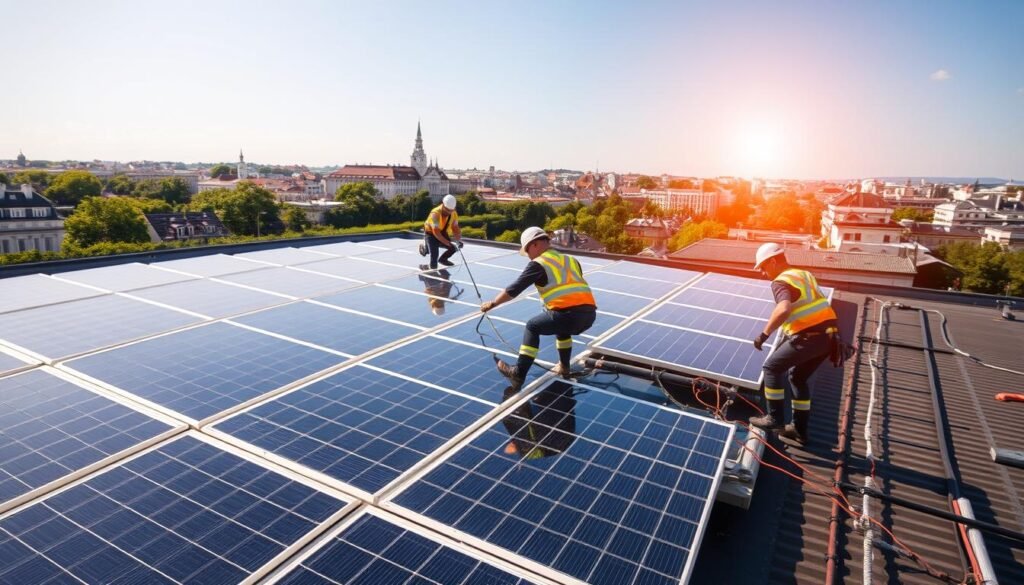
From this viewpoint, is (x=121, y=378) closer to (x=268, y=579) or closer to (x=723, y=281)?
(x=268, y=579)

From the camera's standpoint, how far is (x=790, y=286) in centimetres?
697

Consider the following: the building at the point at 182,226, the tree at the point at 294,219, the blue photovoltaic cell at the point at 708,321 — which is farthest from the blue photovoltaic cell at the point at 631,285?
the tree at the point at 294,219

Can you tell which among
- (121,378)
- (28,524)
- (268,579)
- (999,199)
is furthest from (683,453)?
(999,199)

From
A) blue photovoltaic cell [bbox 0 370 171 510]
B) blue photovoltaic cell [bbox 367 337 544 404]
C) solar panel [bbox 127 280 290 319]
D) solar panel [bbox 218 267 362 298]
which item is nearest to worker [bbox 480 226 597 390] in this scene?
blue photovoltaic cell [bbox 367 337 544 404]

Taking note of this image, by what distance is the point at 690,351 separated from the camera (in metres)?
8.73

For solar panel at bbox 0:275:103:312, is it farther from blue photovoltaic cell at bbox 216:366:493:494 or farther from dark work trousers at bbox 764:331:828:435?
dark work trousers at bbox 764:331:828:435

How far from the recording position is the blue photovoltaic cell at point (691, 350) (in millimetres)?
8094

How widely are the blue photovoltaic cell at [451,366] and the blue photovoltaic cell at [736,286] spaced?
795 centimetres

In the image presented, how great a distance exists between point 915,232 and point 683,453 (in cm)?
11543

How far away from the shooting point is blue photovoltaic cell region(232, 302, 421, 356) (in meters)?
8.64

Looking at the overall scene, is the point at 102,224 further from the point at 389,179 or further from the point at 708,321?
the point at 389,179

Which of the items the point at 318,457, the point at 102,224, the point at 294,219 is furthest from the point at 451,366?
the point at 294,219

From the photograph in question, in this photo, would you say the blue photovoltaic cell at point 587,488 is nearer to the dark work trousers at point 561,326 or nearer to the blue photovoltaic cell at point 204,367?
the dark work trousers at point 561,326

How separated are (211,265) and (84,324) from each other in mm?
6319
